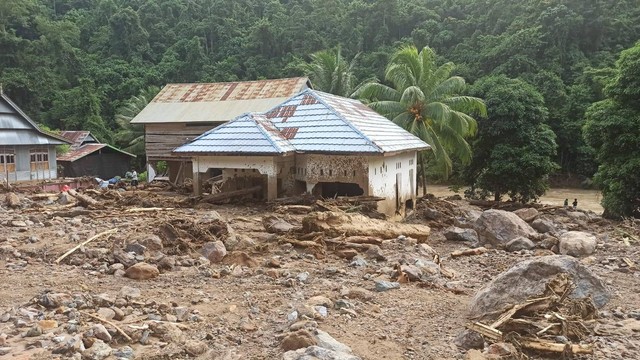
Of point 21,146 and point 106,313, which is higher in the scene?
point 21,146

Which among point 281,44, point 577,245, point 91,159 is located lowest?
point 577,245

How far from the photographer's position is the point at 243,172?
1608 cm

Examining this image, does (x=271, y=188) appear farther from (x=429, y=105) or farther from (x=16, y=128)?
(x=16, y=128)

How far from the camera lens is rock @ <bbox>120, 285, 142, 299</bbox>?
6.81 meters

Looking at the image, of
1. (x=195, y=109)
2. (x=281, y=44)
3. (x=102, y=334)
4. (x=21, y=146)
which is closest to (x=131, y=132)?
(x=195, y=109)

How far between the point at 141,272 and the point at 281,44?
1971 inches

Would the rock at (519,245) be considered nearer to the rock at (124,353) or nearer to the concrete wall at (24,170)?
the rock at (124,353)

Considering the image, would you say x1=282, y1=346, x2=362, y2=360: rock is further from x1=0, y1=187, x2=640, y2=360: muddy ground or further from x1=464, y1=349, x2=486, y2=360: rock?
x1=464, y1=349, x2=486, y2=360: rock

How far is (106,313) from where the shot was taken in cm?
600

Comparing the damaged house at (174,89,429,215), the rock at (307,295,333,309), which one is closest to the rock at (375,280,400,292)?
the rock at (307,295,333,309)

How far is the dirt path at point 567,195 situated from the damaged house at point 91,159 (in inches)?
818

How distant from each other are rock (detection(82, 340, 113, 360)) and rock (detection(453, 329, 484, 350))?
3.59 meters

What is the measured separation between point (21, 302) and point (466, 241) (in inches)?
362

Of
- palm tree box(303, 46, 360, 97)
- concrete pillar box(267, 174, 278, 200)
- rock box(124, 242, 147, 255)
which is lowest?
rock box(124, 242, 147, 255)
